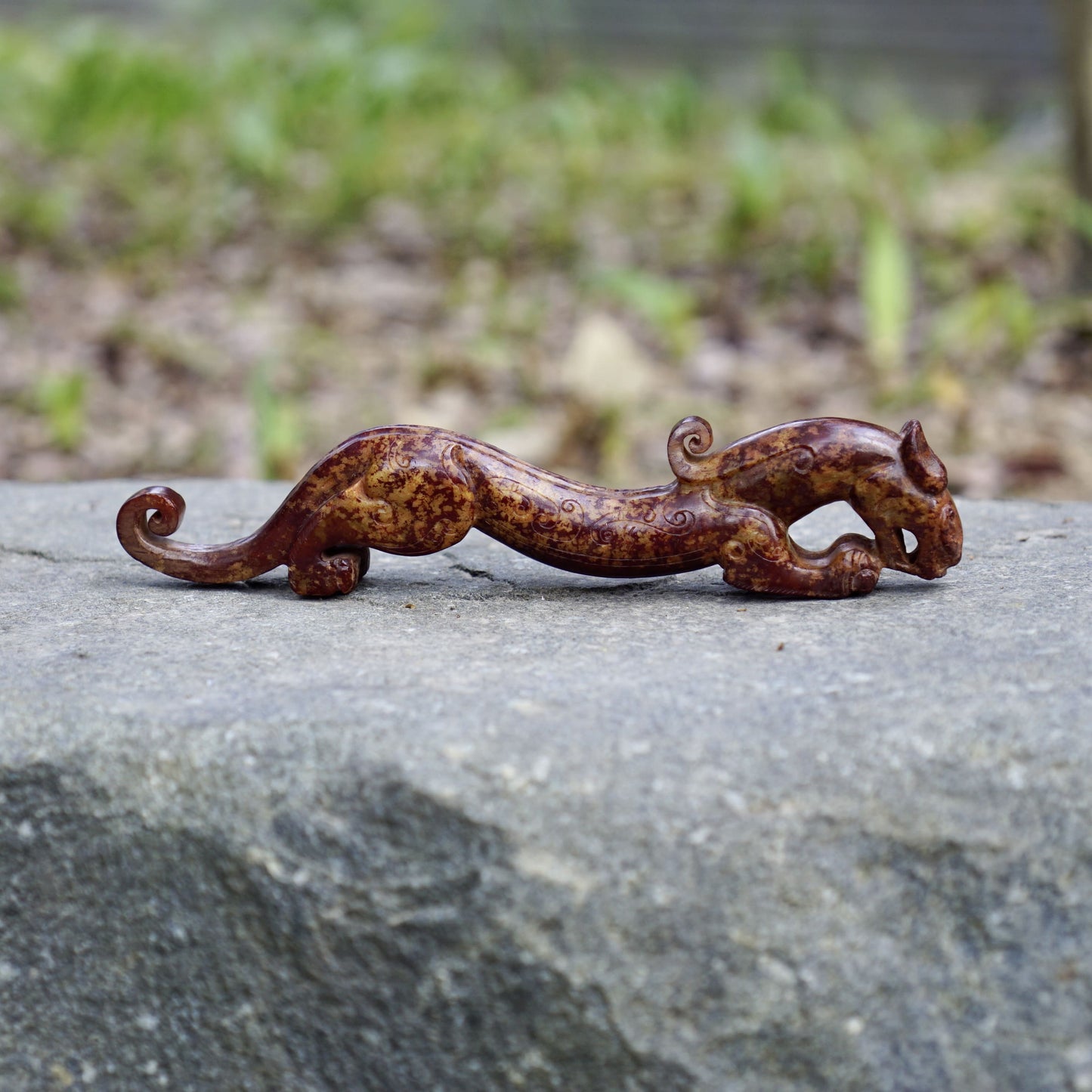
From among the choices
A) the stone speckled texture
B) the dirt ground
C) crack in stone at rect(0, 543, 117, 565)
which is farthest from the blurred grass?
the stone speckled texture

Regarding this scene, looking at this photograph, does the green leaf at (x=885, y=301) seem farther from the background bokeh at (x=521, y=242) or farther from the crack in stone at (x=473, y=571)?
the crack in stone at (x=473, y=571)

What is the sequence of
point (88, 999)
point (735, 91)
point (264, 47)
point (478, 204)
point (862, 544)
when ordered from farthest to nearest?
point (735, 91), point (264, 47), point (478, 204), point (862, 544), point (88, 999)

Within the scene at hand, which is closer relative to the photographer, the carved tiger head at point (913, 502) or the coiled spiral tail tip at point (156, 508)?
the carved tiger head at point (913, 502)

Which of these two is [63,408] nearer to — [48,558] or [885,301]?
[48,558]

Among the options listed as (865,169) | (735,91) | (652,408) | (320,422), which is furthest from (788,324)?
(735,91)

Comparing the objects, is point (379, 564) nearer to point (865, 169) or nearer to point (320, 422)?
point (320, 422)

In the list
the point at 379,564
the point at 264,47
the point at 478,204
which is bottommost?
the point at 379,564

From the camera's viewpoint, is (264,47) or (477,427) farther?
(264,47)

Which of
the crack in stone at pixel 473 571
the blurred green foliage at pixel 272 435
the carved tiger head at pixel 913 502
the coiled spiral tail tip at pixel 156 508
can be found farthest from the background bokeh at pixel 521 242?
the carved tiger head at pixel 913 502
